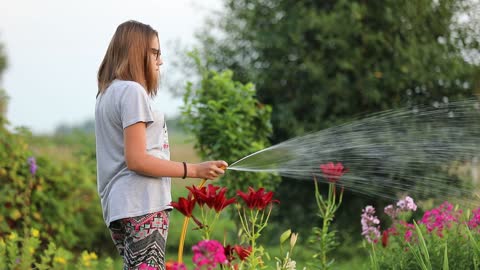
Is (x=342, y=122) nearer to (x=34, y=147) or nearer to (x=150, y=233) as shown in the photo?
(x=34, y=147)

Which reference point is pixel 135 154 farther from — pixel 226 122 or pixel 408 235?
pixel 226 122

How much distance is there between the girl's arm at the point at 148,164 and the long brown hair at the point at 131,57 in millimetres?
282

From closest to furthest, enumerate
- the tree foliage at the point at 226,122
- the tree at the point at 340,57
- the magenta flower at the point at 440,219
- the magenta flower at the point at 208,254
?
the magenta flower at the point at 208,254 → the magenta flower at the point at 440,219 → the tree foliage at the point at 226,122 → the tree at the point at 340,57

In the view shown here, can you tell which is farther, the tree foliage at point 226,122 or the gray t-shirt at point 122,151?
the tree foliage at point 226,122

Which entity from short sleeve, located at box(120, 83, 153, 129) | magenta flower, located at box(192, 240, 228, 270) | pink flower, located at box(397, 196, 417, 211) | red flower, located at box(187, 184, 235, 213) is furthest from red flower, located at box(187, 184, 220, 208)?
pink flower, located at box(397, 196, 417, 211)

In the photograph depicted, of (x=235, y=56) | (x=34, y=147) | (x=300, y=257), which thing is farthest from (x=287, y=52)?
(x=34, y=147)

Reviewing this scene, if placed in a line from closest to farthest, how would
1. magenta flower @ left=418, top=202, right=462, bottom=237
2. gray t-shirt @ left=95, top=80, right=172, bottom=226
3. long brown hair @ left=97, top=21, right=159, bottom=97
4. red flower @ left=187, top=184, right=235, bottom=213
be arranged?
red flower @ left=187, top=184, right=235, bottom=213, gray t-shirt @ left=95, top=80, right=172, bottom=226, long brown hair @ left=97, top=21, right=159, bottom=97, magenta flower @ left=418, top=202, right=462, bottom=237

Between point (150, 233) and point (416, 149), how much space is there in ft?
16.1

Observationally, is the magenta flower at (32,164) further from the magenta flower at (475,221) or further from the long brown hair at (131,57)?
the magenta flower at (475,221)

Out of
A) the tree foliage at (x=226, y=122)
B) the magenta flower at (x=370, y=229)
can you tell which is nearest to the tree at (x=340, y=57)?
the tree foliage at (x=226, y=122)

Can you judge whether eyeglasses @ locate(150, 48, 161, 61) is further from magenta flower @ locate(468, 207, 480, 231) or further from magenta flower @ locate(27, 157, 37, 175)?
magenta flower @ locate(27, 157, 37, 175)

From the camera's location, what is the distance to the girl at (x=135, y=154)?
8.86 feet

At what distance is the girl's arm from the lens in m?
2.67

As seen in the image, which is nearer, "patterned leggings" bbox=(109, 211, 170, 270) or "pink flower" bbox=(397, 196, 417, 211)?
"patterned leggings" bbox=(109, 211, 170, 270)
